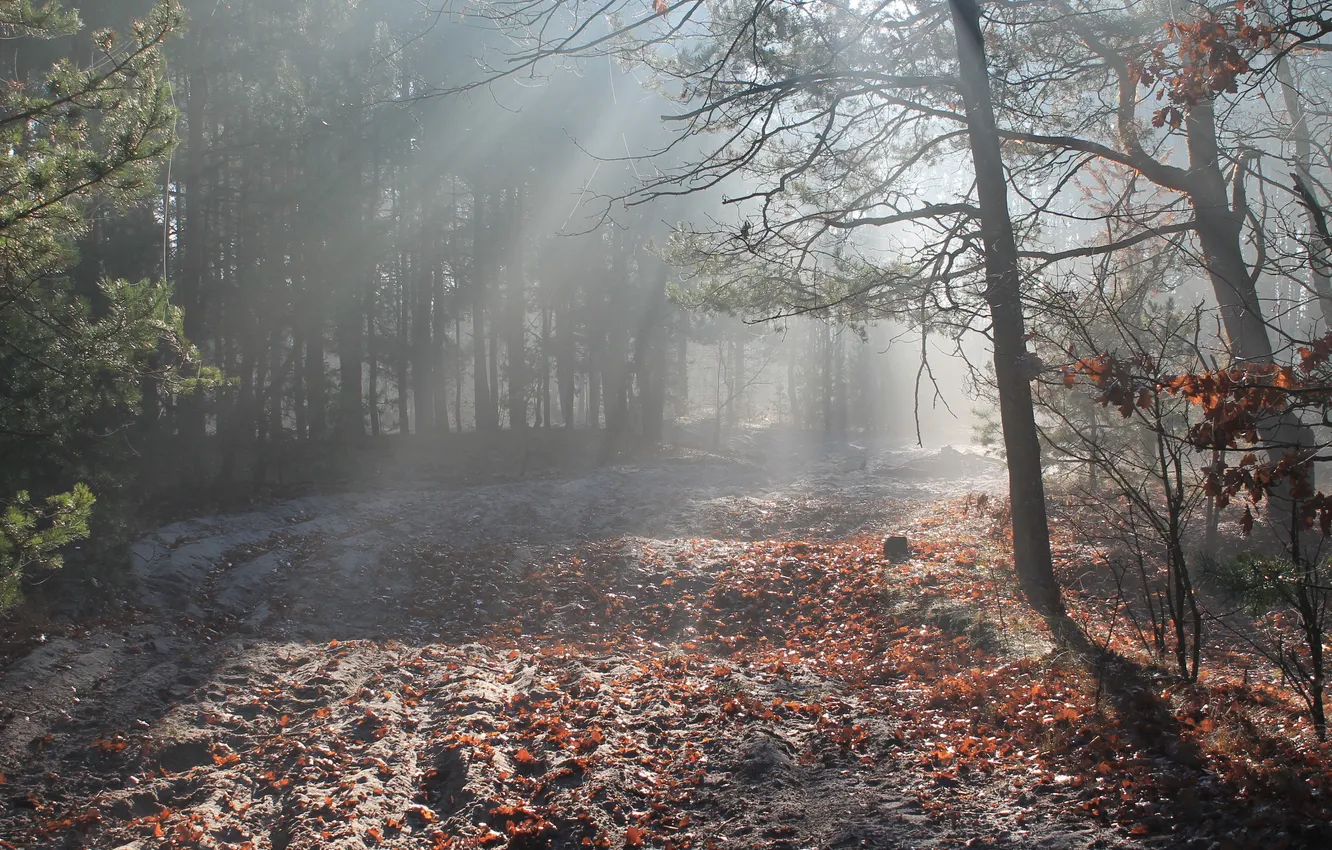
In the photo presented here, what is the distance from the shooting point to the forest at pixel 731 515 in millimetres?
4379

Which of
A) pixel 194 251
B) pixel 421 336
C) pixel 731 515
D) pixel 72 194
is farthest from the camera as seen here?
pixel 421 336

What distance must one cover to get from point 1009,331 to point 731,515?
1086cm

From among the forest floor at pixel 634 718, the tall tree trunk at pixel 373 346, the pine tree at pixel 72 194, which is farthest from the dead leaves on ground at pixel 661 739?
the tall tree trunk at pixel 373 346

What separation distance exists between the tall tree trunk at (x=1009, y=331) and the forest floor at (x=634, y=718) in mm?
481

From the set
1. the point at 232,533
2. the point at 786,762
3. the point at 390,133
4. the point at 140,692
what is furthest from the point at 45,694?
the point at 390,133

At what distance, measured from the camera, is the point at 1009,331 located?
7.76 metres

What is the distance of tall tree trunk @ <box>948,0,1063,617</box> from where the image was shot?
7512 millimetres

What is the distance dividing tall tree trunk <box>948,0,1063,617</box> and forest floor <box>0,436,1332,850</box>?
18.9 inches

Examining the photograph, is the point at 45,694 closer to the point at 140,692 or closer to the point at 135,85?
the point at 140,692

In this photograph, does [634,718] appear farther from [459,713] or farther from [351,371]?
[351,371]

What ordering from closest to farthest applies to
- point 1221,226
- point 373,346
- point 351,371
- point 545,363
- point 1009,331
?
point 1009,331 → point 1221,226 → point 351,371 → point 373,346 → point 545,363

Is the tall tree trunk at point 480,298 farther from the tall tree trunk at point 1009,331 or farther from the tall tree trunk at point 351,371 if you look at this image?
the tall tree trunk at point 1009,331

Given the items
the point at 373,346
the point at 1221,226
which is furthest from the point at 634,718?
the point at 373,346

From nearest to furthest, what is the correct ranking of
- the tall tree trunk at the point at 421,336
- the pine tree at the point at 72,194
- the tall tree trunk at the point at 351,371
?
1. the pine tree at the point at 72,194
2. the tall tree trunk at the point at 351,371
3. the tall tree trunk at the point at 421,336
